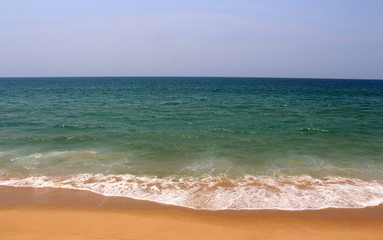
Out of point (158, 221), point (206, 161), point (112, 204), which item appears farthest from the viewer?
point (206, 161)

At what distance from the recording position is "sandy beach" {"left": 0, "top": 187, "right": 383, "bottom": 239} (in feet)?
20.0

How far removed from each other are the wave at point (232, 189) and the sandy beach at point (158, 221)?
0.40 metres

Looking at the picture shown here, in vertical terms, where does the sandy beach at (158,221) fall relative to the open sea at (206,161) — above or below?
below

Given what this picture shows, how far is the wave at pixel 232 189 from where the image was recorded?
302 inches

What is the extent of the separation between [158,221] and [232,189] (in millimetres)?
2977

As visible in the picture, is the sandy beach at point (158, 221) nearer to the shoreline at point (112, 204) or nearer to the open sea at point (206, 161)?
the shoreline at point (112, 204)

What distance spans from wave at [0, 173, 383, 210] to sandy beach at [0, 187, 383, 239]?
0.40m

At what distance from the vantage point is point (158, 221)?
6668 mm

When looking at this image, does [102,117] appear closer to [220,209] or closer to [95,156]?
[95,156]

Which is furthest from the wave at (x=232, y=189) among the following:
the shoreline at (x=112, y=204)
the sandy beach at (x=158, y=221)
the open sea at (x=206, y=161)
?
the sandy beach at (x=158, y=221)

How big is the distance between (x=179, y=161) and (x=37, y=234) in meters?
6.22

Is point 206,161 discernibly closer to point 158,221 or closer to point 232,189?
point 232,189

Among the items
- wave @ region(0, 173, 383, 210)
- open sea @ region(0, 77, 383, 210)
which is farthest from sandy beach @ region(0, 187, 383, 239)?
open sea @ region(0, 77, 383, 210)

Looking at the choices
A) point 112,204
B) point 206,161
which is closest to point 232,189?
point 206,161
